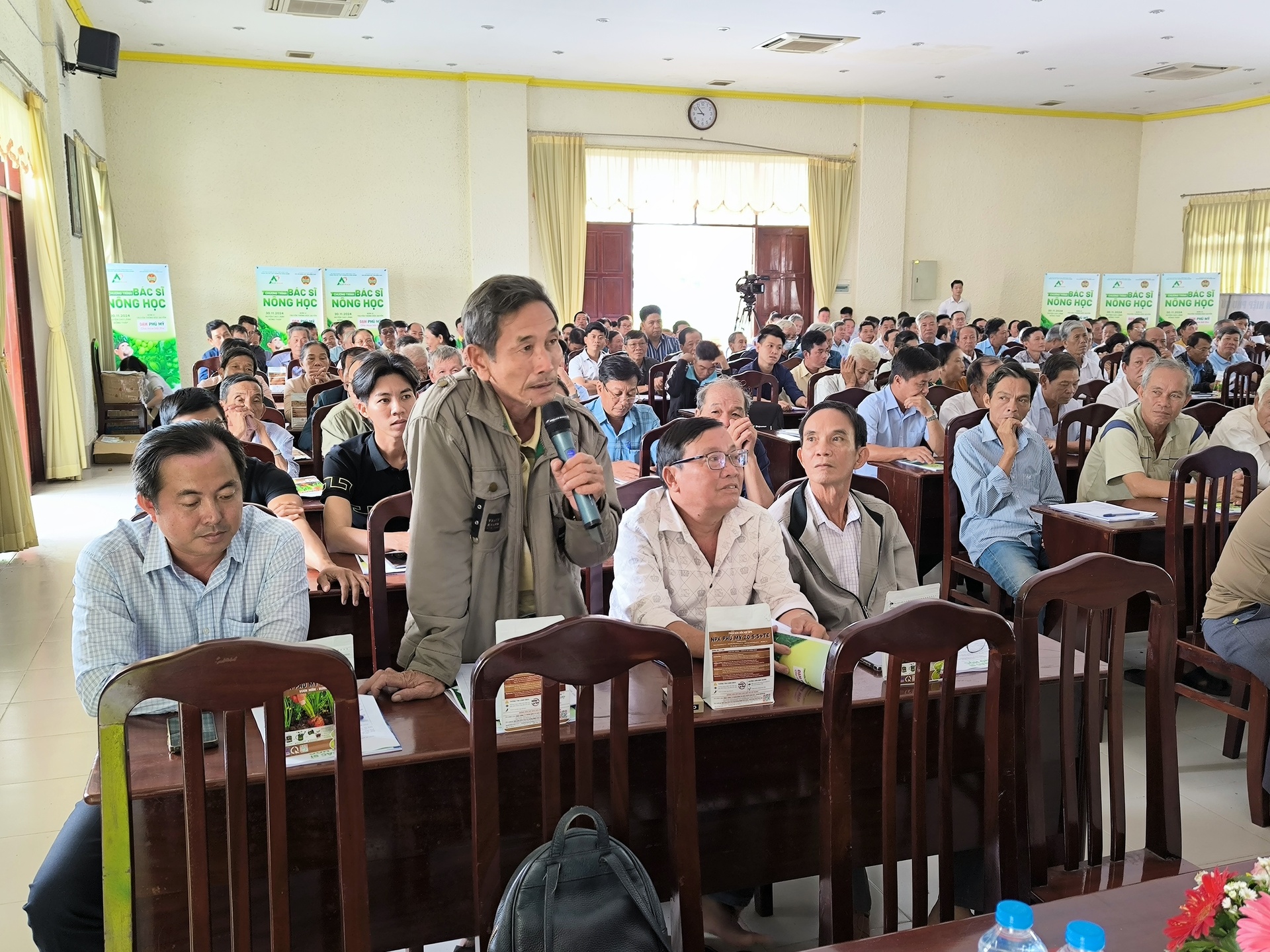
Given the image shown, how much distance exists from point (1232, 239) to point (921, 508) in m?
11.1

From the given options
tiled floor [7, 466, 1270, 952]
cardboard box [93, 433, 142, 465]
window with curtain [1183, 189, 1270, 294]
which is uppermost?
window with curtain [1183, 189, 1270, 294]

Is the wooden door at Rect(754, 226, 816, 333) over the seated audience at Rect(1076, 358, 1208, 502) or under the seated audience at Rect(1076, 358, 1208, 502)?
over

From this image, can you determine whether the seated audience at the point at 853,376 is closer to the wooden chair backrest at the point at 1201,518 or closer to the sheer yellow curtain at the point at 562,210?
the wooden chair backrest at the point at 1201,518

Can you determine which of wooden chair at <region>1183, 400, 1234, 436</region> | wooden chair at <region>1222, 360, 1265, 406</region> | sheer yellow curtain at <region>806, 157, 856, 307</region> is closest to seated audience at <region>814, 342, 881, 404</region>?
wooden chair at <region>1183, 400, 1234, 436</region>

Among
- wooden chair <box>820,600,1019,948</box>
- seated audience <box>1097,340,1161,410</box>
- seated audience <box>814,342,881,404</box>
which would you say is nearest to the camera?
wooden chair <box>820,600,1019,948</box>

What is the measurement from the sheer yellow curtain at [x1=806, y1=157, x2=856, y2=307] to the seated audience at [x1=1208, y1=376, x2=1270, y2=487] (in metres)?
9.05

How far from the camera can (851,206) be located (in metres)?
12.8

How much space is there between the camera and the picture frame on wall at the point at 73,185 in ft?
25.8

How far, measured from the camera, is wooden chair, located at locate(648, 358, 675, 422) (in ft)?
22.9

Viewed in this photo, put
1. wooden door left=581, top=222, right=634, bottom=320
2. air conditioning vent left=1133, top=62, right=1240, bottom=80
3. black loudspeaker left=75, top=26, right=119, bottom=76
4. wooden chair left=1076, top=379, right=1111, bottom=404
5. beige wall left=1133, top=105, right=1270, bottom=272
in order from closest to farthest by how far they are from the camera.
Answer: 1. wooden chair left=1076, top=379, right=1111, bottom=404
2. black loudspeaker left=75, top=26, right=119, bottom=76
3. air conditioning vent left=1133, top=62, right=1240, bottom=80
4. wooden door left=581, top=222, right=634, bottom=320
5. beige wall left=1133, top=105, right=1270, bottom=272

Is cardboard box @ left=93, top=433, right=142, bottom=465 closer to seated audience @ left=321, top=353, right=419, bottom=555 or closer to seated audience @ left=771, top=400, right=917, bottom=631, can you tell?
seated audience @ left=321, top=353, right=419, bottom=555

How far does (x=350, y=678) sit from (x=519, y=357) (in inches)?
28.8

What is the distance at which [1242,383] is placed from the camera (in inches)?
301

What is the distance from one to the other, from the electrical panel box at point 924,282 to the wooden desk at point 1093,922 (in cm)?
1258
